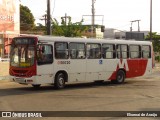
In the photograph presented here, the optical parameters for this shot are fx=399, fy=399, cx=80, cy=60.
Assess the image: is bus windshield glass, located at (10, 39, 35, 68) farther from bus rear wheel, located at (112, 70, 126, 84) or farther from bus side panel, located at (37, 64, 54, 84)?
bus rear wheel, located at (112, 70, 126, 84)

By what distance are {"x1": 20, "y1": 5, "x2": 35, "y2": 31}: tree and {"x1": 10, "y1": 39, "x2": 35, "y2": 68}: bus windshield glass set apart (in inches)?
2100

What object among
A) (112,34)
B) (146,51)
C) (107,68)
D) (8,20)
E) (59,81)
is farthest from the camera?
(112,34)

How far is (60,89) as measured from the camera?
65.8ft

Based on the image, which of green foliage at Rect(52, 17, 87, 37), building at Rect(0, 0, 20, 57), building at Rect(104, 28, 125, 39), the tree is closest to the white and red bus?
green foliage at Rect(52, 17, 87, 37)

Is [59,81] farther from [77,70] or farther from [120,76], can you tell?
[120,76]

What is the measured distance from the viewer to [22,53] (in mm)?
19406

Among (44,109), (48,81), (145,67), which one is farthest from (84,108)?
(145,67)

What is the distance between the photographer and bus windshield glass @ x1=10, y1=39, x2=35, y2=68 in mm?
19058

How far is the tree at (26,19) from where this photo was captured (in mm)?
73137

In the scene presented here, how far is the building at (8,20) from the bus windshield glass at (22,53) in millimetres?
21332

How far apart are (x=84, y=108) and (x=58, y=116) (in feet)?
6.25

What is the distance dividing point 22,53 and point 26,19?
56.4 metres

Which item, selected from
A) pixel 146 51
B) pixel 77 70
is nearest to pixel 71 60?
pixel 77 70

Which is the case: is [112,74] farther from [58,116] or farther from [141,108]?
[58,116]
